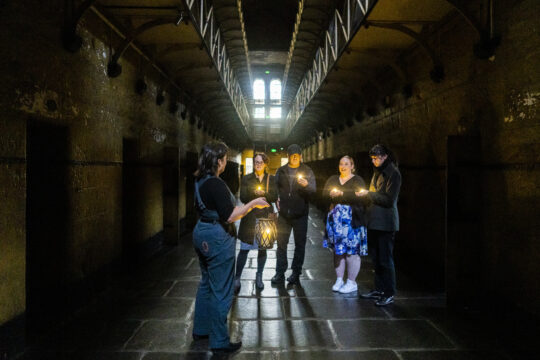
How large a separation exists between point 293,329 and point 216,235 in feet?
4.39

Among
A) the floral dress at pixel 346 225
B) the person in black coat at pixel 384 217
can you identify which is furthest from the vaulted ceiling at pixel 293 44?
the floral dress at pixel 346 225

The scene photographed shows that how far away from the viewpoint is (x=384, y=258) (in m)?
4.33

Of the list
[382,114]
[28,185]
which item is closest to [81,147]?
[28,185]

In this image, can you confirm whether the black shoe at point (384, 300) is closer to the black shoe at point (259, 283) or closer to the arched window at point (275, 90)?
the black shoe at point (259, 283)

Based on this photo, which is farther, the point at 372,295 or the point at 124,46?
the point at 124,46

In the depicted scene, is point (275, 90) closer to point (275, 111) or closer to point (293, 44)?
point (275, 111)

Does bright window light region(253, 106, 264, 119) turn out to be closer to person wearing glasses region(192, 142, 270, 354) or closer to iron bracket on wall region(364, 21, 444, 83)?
iron bracket on wall region(364, 21, 444, 83)

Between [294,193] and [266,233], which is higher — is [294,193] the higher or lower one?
the higher one

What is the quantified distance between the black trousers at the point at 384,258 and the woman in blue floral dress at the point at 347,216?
18 cm

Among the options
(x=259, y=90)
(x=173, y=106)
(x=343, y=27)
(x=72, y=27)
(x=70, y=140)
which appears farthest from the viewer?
(x=259, y=90)

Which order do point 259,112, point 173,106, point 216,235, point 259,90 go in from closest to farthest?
point 216,235
point 173,106
point 259,112
point 259,90

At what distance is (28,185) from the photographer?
3.93 metres

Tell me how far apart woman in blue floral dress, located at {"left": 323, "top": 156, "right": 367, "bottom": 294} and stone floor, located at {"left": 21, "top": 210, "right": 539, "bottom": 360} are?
62 centimetres

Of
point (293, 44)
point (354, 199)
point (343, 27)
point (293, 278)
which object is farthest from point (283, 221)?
point (293, 44)
